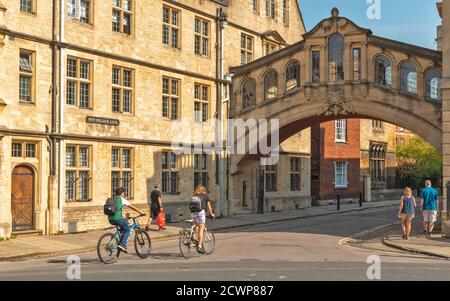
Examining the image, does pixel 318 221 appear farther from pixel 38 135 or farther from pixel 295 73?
pixel 38 135

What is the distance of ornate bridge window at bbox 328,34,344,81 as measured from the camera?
29.2 metres

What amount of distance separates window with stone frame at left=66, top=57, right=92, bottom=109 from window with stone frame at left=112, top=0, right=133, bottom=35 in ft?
7.55

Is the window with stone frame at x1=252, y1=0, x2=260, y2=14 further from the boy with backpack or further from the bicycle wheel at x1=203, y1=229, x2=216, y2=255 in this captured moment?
the boy with backpack

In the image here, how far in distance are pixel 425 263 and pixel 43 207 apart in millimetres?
12491

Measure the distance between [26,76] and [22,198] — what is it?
13.1 feet

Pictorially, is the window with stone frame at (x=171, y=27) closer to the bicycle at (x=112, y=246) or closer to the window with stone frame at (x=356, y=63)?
the window with stone frame at (x=356, y=63)

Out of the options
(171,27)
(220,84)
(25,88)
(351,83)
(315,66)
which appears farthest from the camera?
(220,84)

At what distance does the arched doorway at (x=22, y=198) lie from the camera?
70.2 ft

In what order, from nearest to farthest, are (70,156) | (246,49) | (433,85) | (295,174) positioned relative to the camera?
1. (70,156)
2. (433,85)
3. (246,49)
4. (295,174)

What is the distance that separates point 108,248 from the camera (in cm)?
1516

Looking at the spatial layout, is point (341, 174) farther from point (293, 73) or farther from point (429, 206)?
point (429, 206)

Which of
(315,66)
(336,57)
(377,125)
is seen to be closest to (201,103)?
(315,66)

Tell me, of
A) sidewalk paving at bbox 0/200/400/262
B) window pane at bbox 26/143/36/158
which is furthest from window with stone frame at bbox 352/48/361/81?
window pane at bbox 26/143/36/158
